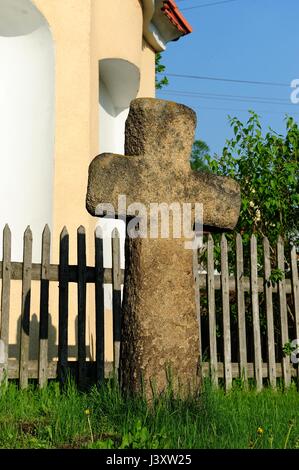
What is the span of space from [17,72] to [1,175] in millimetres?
1152

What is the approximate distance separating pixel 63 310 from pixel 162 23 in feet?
18.0

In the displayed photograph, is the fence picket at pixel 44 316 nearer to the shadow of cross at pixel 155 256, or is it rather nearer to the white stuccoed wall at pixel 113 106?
the shadow of cross at pixel 155 256

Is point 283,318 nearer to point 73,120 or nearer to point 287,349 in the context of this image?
point 287,349

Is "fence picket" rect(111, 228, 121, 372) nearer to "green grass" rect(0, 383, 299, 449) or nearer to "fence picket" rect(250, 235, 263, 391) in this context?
"green grass" rect(0, 383, 299, 449)

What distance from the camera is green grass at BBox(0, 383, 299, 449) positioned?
3.94 m

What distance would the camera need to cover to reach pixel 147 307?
4.55 meters

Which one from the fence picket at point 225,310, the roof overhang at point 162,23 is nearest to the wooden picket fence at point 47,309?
the fence picket at point 225,310

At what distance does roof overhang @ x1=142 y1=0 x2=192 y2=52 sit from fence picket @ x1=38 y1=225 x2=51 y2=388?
4.57 m

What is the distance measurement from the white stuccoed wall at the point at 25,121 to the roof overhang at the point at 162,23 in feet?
7.43

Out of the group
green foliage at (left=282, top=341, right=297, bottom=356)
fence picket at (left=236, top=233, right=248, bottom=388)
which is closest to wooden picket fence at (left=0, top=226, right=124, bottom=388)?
fence picket at (left=236, top=233, right=248, bottom=388)

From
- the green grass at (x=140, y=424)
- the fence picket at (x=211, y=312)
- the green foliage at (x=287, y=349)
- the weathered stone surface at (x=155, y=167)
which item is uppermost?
the weathered stone surface at (x=155, y=167)

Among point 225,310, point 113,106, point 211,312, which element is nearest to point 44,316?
point 211,312

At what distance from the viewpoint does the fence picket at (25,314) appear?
6.11 m
